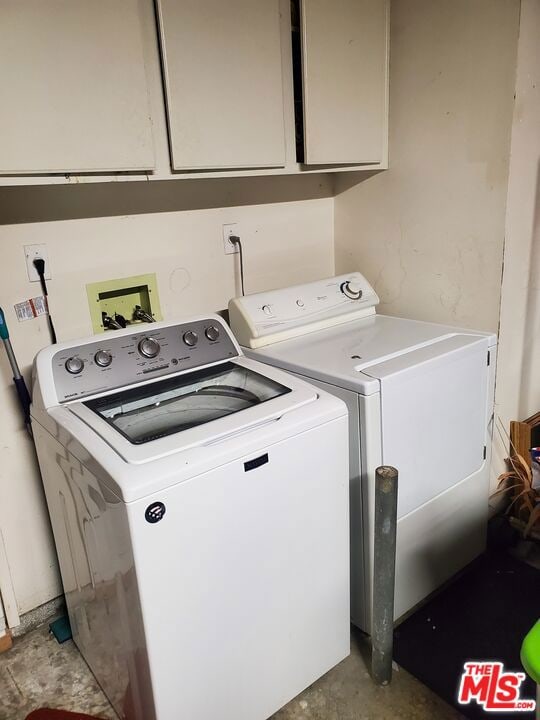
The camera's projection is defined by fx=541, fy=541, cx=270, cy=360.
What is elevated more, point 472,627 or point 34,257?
point 34,257

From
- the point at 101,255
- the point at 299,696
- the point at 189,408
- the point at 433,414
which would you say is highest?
the point at 101,255

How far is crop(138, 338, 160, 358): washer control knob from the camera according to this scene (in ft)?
5.24

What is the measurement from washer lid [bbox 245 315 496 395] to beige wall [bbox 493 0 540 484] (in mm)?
247

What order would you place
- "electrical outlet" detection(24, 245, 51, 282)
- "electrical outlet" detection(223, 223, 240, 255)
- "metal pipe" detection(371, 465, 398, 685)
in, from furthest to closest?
"electrical outlet" detection(223, 223, 240, 255), "electrical outlet" detection(24, 245, 51, 282), "metal pipe" detection(371, 465, 398, 685)

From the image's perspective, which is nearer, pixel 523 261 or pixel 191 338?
pixel 191 338

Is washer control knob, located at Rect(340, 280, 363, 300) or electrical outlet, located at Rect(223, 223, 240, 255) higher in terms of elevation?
electrical outlet, located at Rect(223, 223, 240, 255)

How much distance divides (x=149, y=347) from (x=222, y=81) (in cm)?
79

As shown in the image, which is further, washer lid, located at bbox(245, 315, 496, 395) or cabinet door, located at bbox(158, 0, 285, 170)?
washer lid, located at bbox(245, 315, 496, 395)

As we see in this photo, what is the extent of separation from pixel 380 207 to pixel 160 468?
1497 mm

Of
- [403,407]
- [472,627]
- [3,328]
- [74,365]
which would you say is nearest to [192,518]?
[74,365]

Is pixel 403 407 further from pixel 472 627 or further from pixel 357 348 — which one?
pixel 472 627

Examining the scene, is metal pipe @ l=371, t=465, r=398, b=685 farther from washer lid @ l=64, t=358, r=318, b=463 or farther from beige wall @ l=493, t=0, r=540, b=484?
beige wall @ l=493, t=0, r=540, b=484

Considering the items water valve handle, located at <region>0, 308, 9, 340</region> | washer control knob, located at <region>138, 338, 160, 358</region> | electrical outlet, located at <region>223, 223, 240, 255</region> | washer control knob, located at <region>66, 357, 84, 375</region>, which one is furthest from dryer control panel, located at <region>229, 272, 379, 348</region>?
water valve handle, located at <region>0, 308, 9, 340</region>

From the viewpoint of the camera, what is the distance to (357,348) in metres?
1.76
